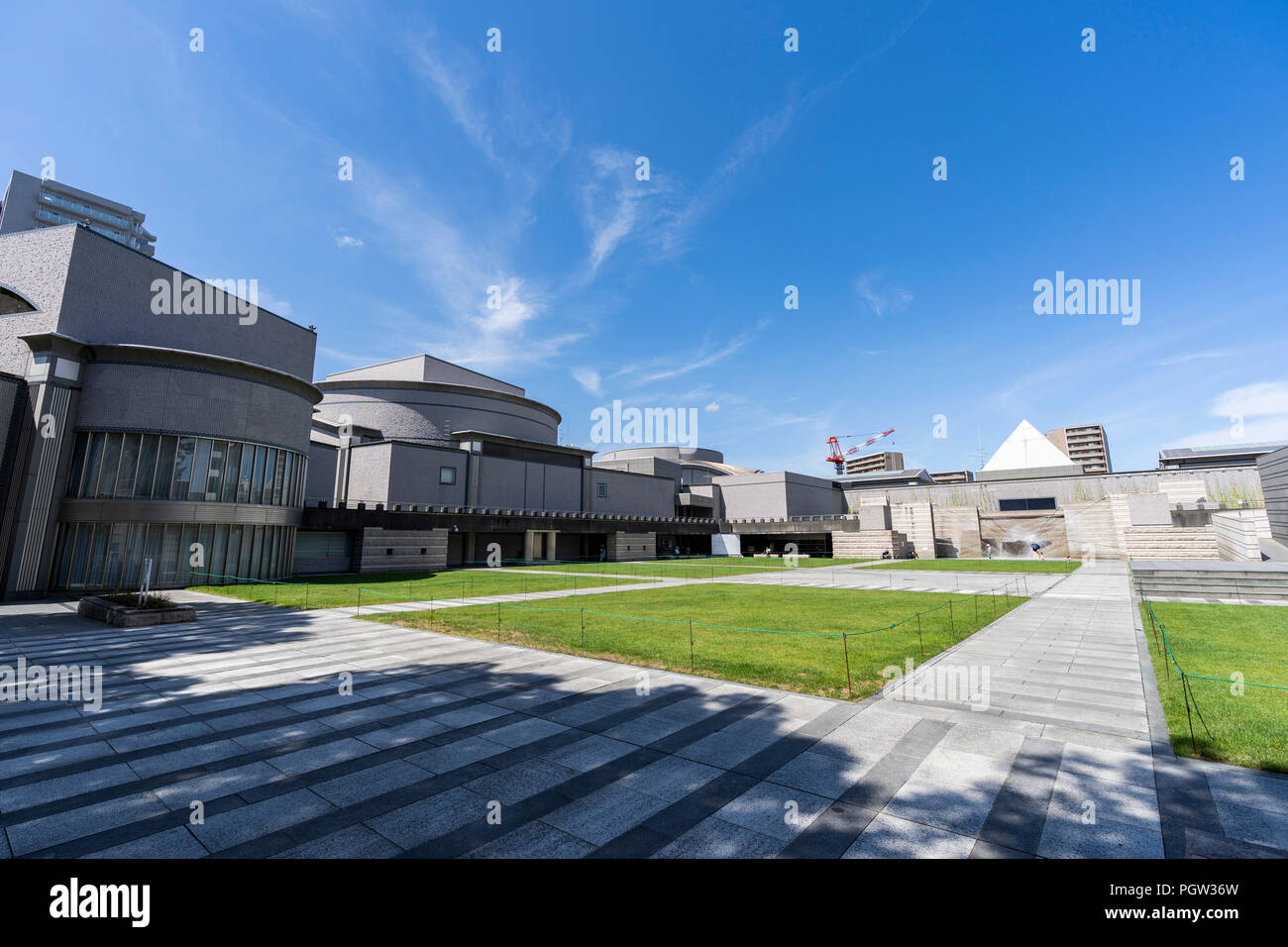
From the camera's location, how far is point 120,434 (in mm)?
27953

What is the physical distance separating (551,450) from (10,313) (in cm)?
4511

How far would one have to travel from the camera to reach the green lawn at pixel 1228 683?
286 inches

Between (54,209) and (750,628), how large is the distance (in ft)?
470

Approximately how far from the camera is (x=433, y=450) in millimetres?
53781

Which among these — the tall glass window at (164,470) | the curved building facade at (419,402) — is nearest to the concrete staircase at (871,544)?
the curved building facade at (419,402)

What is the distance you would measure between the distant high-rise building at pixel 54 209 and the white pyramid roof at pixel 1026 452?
15837 centimetres

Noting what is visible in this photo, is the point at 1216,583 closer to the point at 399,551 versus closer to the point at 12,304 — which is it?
the point at 399,551

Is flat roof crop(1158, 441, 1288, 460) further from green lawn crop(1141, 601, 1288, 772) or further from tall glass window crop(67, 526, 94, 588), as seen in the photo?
tall glass window crop(67, 526, 94, 588)

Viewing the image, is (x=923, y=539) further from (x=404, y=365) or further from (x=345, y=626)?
(x=404, y=365)

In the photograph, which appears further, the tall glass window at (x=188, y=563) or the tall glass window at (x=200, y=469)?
the tall glass window at (x=200, y=469)

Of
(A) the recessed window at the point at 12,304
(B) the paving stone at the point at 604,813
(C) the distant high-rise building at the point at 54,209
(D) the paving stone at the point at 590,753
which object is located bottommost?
(B) the paving stone at the point at 604,813

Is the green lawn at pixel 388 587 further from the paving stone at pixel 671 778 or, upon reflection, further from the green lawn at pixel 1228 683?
the green lawn at pixel 1228 683
